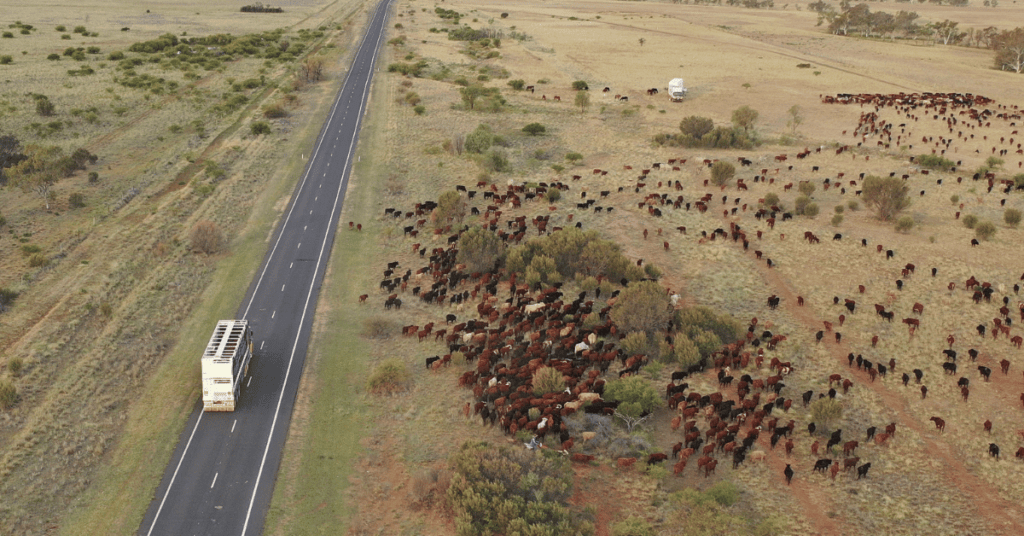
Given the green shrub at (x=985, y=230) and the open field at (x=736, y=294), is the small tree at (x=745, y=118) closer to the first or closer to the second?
the open field at (x=736, y=294)

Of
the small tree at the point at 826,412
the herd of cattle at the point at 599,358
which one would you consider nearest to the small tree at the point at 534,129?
the herd of cattle at the point at 599,358

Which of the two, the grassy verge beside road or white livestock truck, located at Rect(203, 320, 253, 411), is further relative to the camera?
white livestock truck, located at Rect(203, 320, 253, 411)

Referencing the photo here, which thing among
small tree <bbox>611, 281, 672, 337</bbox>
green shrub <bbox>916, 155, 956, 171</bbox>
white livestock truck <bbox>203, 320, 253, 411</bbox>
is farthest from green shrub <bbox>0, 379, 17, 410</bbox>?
green shrub <bbox>916, 155, 956, 171</bbox>

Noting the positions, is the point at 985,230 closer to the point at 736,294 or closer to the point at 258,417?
the point at 736,294

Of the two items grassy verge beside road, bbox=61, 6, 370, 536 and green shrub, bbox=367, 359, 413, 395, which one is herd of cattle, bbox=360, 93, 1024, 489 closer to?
green shrub, bbox=367, 359, 413, 395

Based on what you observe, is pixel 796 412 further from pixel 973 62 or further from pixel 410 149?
pixel 973 62
